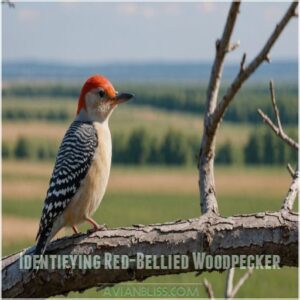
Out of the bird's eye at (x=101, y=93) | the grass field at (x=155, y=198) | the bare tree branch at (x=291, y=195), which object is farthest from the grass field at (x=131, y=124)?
the bare tree branch at (x=291, y=195)

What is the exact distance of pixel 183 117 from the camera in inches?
3398

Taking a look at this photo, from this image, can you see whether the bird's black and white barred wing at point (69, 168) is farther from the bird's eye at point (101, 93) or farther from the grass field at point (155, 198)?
the grass field at point (155, 198)

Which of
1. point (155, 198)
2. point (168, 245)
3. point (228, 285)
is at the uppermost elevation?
point (168, 245)

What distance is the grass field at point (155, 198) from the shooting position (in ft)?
117

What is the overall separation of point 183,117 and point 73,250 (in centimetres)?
8200

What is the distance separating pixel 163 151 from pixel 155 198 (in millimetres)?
13893

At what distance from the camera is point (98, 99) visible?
18.4 feet

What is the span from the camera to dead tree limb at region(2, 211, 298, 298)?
4.17m

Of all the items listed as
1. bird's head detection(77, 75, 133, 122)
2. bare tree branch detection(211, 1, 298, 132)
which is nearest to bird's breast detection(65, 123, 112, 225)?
bird's head detection(77, 75, 133, 122)

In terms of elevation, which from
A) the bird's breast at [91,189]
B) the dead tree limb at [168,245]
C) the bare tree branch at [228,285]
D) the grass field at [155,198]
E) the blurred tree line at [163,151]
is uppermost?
the bird's breast at [91,189]

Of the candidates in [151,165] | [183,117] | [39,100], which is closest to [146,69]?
[39,100]

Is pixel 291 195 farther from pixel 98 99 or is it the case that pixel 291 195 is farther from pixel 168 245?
pixel 98 99

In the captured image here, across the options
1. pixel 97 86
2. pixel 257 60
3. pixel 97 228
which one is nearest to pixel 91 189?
pixel 97 228

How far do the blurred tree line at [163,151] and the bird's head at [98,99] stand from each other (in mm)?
50244
